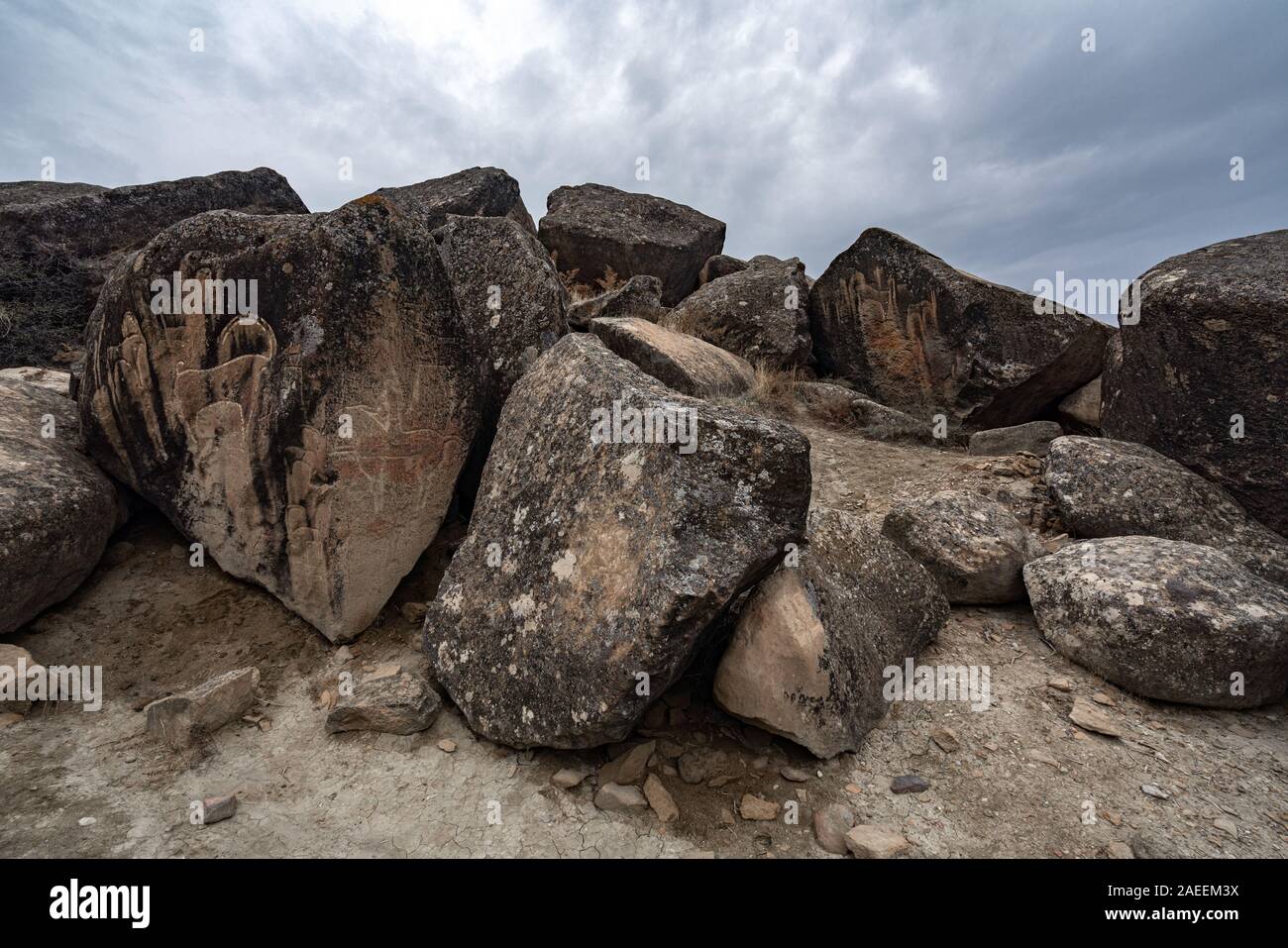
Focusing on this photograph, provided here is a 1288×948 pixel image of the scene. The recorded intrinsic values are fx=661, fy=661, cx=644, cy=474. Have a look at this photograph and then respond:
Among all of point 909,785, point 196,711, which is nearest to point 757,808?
point 909,785

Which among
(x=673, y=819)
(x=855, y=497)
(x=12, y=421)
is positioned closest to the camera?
(x=673, y=819)

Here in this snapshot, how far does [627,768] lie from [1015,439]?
238 inches

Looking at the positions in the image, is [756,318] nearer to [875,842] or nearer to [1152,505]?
[1152,505]

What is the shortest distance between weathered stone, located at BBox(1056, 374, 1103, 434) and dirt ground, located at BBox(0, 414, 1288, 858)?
501 centimetres

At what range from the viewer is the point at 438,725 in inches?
132

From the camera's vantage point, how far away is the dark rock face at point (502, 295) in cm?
514

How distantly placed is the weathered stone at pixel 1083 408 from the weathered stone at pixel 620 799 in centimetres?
742

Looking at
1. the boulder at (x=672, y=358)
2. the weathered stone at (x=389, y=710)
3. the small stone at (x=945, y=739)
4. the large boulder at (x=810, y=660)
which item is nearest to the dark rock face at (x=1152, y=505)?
the large boulder at (x=810, y=660)

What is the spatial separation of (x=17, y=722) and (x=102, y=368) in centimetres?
230

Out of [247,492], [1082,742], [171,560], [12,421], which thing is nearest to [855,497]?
[1082,742]

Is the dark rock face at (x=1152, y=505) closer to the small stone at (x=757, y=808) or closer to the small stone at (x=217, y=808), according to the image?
the small stone at (x=757, y=808)

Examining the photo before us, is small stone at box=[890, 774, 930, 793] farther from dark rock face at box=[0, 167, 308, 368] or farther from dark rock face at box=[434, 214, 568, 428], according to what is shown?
dark rock face at box=[0, 167, 308, 368]

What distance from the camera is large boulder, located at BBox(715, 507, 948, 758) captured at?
3.03 m

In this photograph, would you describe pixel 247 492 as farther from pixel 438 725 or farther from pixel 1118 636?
pixel 1118 636
